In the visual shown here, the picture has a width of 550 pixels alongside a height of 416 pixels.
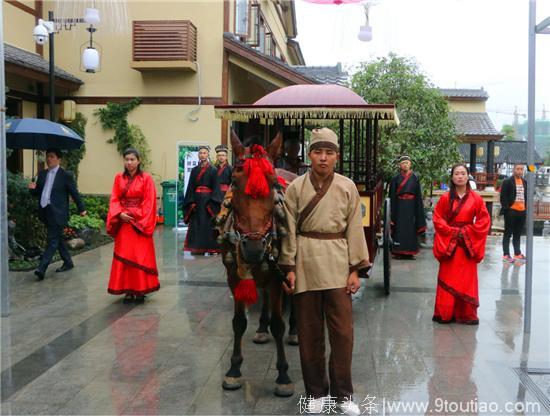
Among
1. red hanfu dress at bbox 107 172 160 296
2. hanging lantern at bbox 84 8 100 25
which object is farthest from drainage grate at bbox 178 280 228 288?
hanging lantern at bbox 84 8 100 25

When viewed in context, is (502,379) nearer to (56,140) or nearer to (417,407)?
(417,407)

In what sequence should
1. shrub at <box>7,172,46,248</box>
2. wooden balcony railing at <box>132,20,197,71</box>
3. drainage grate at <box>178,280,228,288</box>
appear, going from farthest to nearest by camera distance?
1. wooden balcony railing at <box>132,20,197,71</box>
2. shrub at <box>7,172,46,248</box>
3. drainage grate at <box>178,280,228,288</box>

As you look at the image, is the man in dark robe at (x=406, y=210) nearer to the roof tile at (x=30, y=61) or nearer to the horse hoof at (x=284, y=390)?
the horse hoof at (x=284, y=390)

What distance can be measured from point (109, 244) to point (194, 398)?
8198mm

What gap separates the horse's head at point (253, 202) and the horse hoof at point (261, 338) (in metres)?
1.91

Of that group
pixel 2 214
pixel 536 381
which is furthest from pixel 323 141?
pixel 2 214

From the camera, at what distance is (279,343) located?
4426 millimetres

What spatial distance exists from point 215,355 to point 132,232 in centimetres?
244

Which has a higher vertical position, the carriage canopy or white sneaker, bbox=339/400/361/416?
the carriage canopy

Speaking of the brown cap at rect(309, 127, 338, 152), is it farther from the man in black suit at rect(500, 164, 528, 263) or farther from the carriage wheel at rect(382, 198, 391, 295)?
the man in black suit at rect(500, 164, 528, 263)

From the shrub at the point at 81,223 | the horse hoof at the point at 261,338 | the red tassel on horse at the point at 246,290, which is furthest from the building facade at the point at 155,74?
the red tassel on horse at the point at 246,290

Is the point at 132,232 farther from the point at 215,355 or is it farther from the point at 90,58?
the point at 90,58

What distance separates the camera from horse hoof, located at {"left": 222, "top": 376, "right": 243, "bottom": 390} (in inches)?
173

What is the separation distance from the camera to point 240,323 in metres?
4.56
